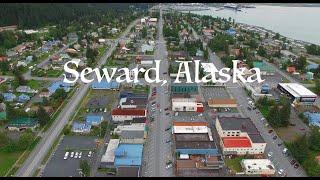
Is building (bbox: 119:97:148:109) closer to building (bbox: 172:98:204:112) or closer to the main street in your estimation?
the main street

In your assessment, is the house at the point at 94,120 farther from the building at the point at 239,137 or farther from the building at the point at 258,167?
the building at the point at 258,167

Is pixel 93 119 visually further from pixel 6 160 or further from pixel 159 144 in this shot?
pixel 6 160

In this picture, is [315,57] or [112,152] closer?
[112,152]

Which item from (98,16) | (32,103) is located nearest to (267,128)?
(32,103)

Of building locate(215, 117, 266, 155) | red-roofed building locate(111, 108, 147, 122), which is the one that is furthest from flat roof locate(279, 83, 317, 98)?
red-roofed building locate(111, 108, 147, 122)

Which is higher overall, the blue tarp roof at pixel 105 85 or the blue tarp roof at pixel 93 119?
the blue tarp roof at pixel 105 85

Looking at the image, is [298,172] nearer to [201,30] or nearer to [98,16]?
[201,30]

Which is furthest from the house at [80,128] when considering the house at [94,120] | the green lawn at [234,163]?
the green lawn at [234,163]
